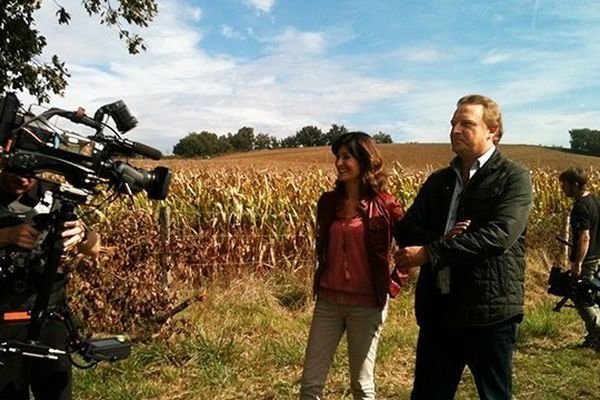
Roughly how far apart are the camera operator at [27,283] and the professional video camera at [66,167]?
0.20 feet

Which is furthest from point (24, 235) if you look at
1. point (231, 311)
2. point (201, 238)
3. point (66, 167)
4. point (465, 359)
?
point (201, 238)

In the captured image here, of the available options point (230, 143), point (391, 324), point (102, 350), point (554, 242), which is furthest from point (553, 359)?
point (230, 143)

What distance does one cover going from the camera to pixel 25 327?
8.88ft

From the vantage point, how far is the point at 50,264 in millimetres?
2439

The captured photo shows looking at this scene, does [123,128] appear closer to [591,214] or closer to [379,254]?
[379,254]

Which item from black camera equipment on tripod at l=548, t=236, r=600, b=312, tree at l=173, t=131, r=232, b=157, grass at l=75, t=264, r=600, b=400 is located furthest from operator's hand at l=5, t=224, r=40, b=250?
tree at l=173, t=131, r=232, b=157

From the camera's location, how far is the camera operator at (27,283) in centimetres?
261

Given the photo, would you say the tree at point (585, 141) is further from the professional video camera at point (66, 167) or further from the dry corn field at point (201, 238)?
the professional video camera at point (66, 167)

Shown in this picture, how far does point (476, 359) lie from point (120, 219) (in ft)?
13.6

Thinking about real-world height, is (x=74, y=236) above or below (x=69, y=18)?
below

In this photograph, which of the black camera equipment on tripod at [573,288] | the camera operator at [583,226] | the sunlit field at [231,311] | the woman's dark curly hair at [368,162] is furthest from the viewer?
the camera operator at [583,226]

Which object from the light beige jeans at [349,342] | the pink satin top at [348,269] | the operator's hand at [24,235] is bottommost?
the light beige jeans at [349,342]

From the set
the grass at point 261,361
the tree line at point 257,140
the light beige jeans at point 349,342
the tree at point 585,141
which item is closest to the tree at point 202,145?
the tree line at point 257,140

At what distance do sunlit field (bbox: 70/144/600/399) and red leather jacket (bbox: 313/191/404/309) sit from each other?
144 centimetres
